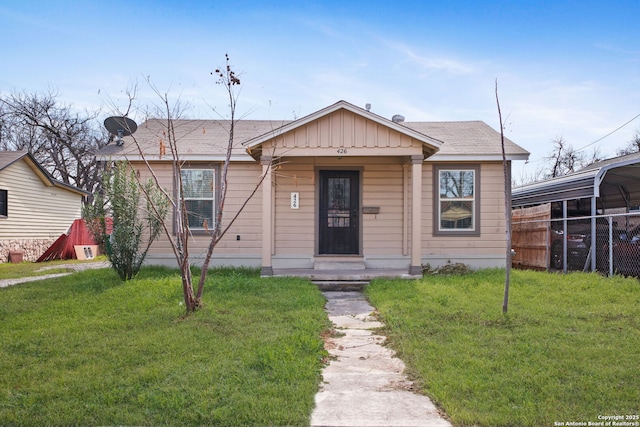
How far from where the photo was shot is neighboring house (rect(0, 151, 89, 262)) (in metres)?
14.9

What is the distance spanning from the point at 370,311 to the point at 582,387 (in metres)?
3.33

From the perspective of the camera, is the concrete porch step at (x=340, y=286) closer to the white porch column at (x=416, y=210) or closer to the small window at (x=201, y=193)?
the white porch column at (x=416, y=210)

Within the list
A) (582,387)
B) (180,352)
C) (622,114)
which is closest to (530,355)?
(582,387)

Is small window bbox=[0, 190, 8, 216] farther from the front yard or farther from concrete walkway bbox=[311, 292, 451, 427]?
concrete walkway bbox=[311, 292, 451, 427]

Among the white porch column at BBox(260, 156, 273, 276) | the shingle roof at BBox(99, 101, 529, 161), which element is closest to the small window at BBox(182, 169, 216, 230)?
the shingle roof at BBox(99, 101, 529, 161)

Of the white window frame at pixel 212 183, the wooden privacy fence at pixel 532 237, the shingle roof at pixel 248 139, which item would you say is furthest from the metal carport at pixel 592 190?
the white window frame at pixel 212 183

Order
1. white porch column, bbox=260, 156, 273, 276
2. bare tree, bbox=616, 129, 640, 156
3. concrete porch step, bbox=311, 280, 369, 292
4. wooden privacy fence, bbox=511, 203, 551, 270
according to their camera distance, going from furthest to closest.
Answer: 1. bare tree, bbox=616, 129, 640, 156
2. wooden privacy fence, bbox=511, 203, 551, 270
3. white porch column, bbox=260, 156, 273, 276
4. concrete porch step, bbox=311, 280, 369, 292

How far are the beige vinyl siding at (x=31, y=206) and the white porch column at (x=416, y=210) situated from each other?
1347 cm

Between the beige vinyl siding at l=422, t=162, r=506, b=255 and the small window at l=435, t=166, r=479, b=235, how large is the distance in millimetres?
129

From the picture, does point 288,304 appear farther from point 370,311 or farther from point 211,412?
point 211,412

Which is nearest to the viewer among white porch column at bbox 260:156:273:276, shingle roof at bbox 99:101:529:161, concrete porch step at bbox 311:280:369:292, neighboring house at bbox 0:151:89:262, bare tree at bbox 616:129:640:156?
concrete porch step at bbox 311:280:369:292

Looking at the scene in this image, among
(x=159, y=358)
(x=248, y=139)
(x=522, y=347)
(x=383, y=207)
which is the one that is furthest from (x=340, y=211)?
(x=159, y=358)

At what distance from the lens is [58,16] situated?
9125 mm

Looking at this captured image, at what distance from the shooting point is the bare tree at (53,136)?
26891mm
